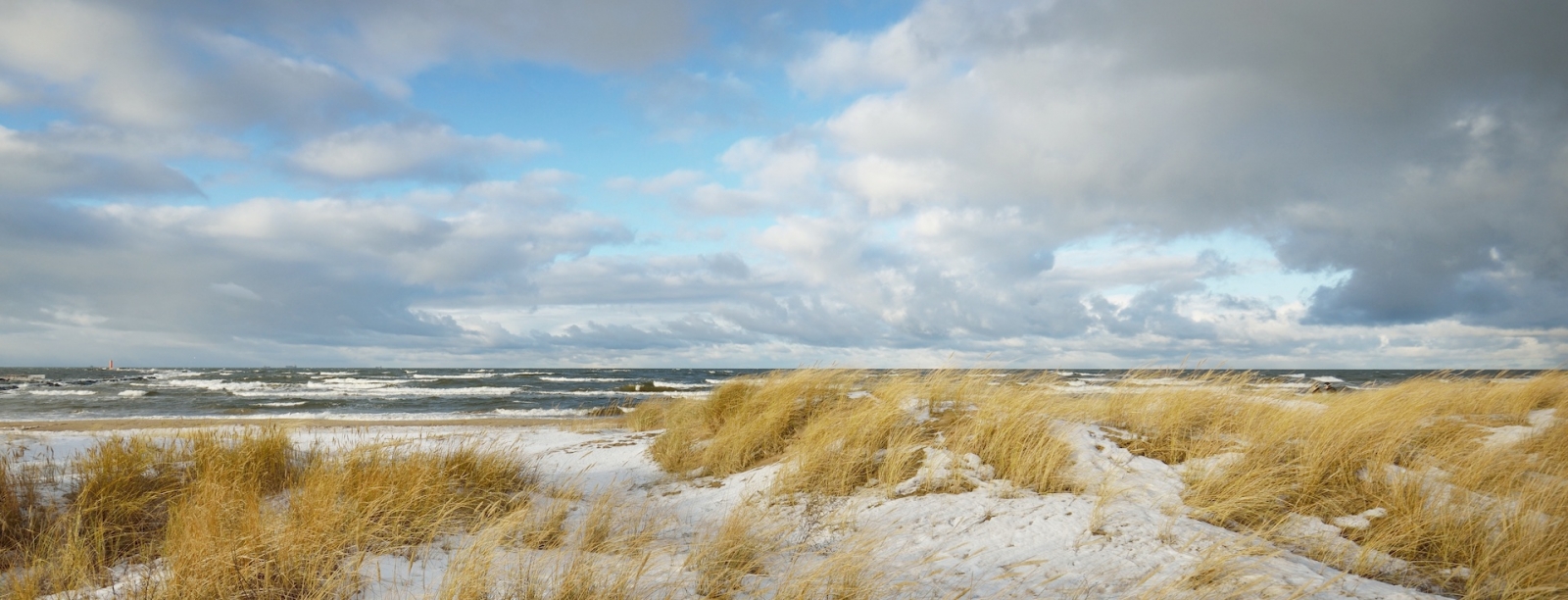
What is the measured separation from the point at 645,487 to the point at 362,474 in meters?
2.45

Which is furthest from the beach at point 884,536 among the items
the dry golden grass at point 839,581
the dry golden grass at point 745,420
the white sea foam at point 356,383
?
the white sea foam at point 356,383

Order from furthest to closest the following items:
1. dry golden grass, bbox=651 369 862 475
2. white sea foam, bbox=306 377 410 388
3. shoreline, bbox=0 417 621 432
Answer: white sea foam, bbox=306 377 410 388
shoreline, bbox=0 417 621 432
dry golden grass, bbox=651 369 862 475

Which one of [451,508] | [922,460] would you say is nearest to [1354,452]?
[922,460]

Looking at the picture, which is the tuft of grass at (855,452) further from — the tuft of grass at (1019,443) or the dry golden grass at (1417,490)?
the dry golden grass at (1417,490)

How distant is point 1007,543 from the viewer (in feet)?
13.8

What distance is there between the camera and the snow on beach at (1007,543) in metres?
3.45

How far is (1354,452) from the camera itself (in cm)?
534

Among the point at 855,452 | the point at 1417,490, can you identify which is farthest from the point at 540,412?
the point at 1417,490

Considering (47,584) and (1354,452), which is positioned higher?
(1354,452)

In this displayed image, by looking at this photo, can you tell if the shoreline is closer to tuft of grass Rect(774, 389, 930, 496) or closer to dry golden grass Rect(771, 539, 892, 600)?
tuft of grass Rect(774, 389, 930, 496)

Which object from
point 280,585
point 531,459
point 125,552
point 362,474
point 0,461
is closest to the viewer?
point 280,585

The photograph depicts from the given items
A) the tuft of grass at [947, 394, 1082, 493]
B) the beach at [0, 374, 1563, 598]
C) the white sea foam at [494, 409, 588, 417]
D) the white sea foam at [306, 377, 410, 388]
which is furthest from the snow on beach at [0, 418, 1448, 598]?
the white sea foam at [306, 377, 410, 388]

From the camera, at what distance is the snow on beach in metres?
3.45

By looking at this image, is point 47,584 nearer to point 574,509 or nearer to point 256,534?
point 256,534
